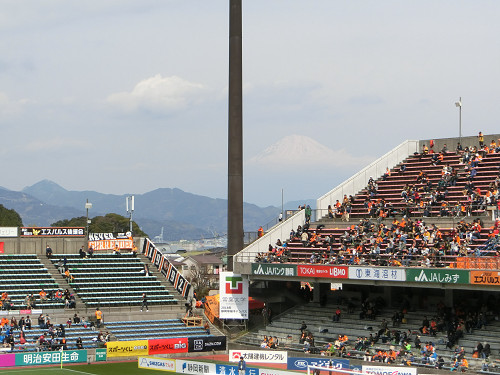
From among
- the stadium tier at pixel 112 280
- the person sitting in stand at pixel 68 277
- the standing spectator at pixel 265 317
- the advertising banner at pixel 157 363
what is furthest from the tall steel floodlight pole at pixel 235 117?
the advertising banner at pixel 157 363

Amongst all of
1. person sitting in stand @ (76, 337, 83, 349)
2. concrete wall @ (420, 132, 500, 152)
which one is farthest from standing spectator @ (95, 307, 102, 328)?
concrete wall @ (420, 132, 500, 152)

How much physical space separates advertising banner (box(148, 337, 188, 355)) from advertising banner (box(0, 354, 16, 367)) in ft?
27.0

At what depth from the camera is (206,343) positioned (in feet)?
174

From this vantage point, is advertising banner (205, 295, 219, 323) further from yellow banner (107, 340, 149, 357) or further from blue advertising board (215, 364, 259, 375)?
blue advertising board (215, 364, 259, 375)

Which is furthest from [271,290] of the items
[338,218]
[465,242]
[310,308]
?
[465,242]

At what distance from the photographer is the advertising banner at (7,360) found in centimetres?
4647

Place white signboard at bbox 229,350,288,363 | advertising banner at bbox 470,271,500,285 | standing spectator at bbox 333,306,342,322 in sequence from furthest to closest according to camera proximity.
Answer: standing spectator at bbox 333,306,342,322, white signboard at bbox 229,350,288,363, advertising banner at bbox 470,271,500,285

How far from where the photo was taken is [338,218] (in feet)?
194

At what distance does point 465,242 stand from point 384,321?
21.6 feet

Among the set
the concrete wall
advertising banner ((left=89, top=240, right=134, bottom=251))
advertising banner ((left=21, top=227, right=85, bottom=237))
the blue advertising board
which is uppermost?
the concrete wall

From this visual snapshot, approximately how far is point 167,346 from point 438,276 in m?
17.1

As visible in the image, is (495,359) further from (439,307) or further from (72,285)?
(72,285)

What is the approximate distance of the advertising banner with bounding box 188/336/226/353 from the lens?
5234 cm

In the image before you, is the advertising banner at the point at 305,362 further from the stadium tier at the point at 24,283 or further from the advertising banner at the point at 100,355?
the stadium tier at the point at 24,283
